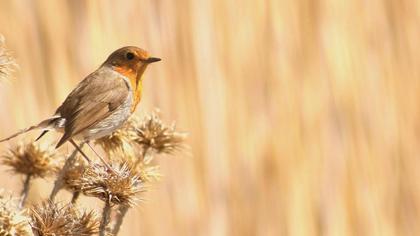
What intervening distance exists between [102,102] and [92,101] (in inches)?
1.7

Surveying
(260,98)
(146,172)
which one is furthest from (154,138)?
(260,98)

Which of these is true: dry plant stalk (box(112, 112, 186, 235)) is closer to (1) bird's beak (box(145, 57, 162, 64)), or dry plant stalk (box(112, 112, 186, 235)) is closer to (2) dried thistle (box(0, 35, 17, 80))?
(1) bird's beak (box(145, 57, 162, 64))

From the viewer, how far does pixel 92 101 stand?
256 cm

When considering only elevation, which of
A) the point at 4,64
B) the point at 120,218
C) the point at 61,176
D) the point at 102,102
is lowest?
the point at 120,218

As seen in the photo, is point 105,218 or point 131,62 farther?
point 131,62

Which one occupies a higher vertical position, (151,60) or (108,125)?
(151,60)

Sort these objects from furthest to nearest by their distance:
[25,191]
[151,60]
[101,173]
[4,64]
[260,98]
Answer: [260,98] < [151,60] < [25,191] < [101,173] < [4,64]

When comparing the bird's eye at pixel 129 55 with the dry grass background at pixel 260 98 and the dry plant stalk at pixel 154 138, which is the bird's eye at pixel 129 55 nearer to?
the dry plant stalk at pixel 154 138

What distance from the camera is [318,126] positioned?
440 cm

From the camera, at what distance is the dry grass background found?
3596mm

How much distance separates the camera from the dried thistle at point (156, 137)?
2320mm

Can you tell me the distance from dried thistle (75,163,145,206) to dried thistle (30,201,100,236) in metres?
0.07

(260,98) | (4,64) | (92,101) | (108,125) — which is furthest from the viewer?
(260,98)

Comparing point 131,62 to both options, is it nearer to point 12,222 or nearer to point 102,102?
point 102,102
